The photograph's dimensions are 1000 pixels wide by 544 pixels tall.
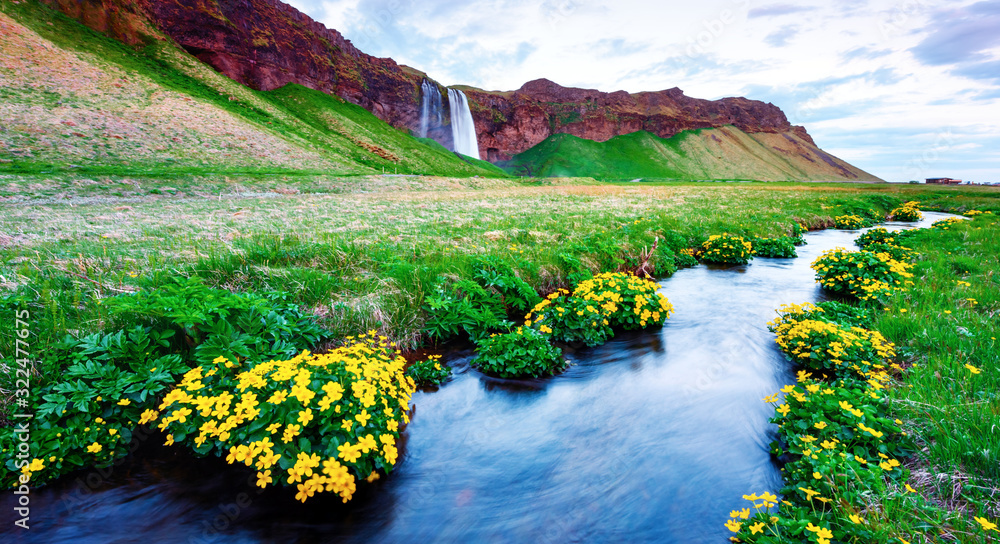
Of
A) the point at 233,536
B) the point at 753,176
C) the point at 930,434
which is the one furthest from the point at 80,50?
the point at 753,176

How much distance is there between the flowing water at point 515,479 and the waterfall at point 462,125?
160 metres

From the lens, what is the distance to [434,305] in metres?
7.38

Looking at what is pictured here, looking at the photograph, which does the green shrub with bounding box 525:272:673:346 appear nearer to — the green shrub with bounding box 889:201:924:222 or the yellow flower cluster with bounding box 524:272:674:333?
the yellow flower cluster with bounding box 524:272:674:333

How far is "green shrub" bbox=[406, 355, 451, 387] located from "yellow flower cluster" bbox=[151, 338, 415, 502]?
5.90ft

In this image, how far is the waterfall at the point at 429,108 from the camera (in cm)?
14635

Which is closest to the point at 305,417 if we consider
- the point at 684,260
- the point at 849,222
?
the point at 684,260

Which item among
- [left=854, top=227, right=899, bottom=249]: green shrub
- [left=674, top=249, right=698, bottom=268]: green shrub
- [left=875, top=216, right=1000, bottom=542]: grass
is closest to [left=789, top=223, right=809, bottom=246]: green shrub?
→ [left=854, top=227, right=899, bottom=249]: green shrub

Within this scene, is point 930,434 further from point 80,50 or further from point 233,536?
point 80,50

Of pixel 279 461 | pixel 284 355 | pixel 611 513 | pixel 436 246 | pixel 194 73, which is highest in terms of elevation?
pixel 194 73

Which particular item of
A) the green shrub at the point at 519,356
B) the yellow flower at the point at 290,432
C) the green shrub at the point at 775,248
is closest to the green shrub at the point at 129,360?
the yellow flower at the point at 290,432

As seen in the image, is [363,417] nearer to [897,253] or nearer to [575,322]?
[575,322]

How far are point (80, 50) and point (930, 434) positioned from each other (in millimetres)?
102306

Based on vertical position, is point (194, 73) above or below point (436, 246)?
above

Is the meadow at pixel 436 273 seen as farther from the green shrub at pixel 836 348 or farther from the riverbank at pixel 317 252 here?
the green shrub at pixel 836 348
